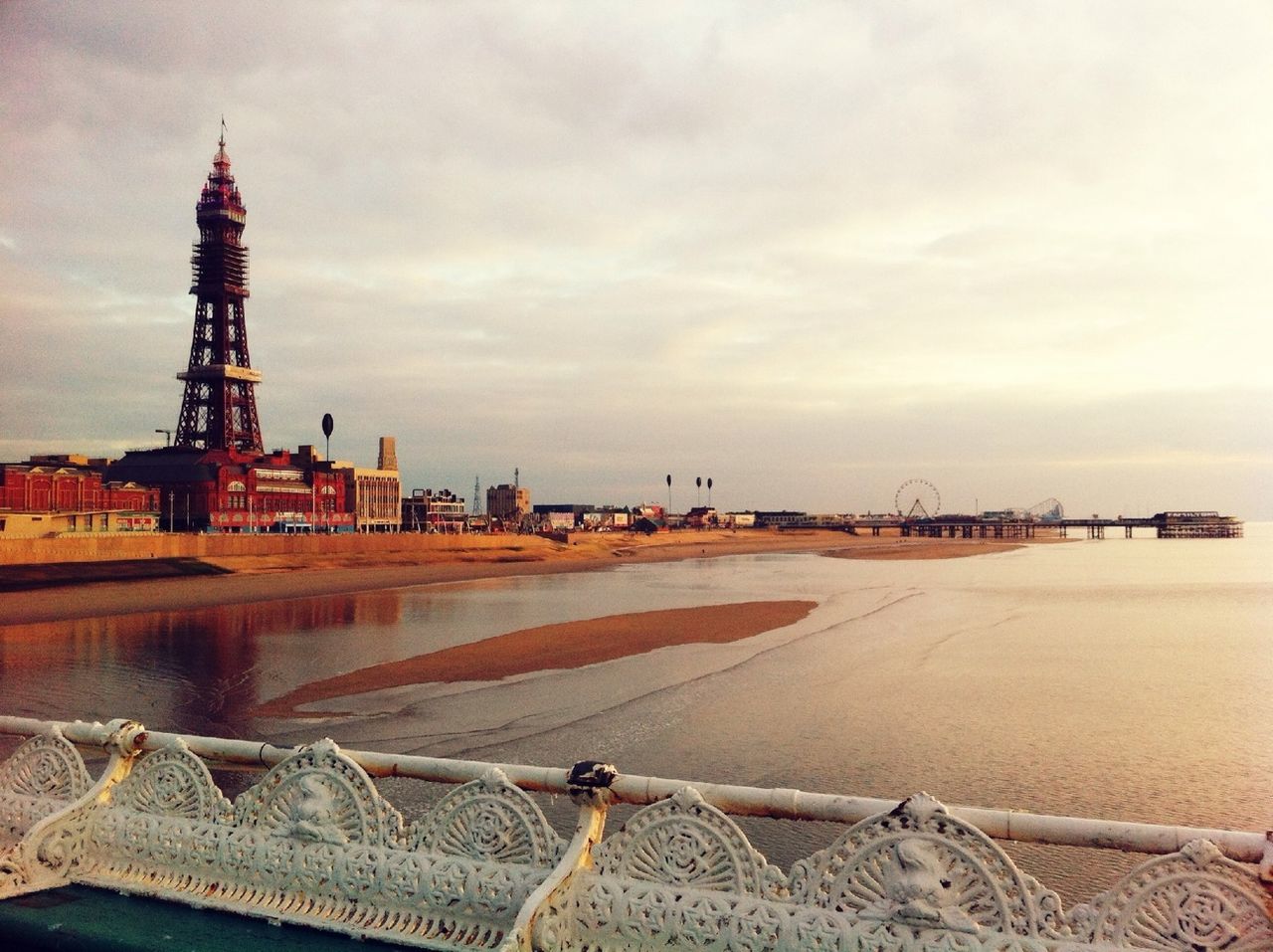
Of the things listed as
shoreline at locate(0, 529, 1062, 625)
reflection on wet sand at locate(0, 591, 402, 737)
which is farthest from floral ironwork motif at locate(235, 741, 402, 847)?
shoreline at locate(0, 529, 1062, 625)

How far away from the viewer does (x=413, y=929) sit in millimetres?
3836

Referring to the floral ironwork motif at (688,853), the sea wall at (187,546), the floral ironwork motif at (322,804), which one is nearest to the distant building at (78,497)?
the sea wall at (187,546)

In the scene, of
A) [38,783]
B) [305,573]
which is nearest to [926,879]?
Result: [38,783]

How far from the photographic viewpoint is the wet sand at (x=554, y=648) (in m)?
18.6

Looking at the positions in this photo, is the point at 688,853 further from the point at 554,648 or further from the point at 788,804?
the point at 554,648

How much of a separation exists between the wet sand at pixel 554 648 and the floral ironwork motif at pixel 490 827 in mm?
12913

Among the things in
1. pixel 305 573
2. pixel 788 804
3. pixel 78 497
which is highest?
pixel 78 497

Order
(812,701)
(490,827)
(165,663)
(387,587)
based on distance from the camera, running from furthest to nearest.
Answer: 1. (387,587)
2. (165,663)
3. (812,701)
4. (490,827)

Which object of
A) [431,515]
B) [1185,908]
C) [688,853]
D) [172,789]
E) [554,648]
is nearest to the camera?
[1185,908]

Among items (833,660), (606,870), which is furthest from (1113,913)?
(833,660)

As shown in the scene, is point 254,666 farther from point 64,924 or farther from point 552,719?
point 64,924

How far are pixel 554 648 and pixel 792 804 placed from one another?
21.5 metres

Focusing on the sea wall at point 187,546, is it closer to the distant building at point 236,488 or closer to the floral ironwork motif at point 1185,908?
the distant building at point 236,488

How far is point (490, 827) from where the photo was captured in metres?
3.83
